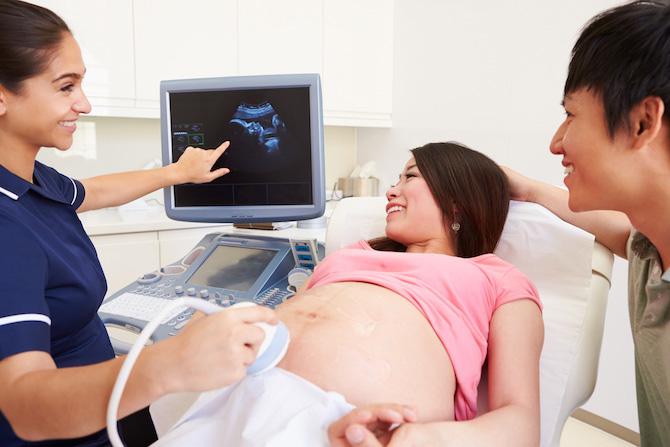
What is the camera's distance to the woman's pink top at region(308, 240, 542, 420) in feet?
3.56

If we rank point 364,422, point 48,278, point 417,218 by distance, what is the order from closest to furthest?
point 364,422 → point 48,278 → point 417,218

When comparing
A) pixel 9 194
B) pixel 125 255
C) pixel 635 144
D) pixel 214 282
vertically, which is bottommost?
pixel 125 255

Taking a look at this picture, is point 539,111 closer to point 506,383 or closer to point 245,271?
point 245,271

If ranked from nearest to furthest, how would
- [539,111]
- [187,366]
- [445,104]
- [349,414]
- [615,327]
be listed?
[187,366]
[349,414]
[615,327]
[539,111]
[445,104]

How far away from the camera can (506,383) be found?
3.30 feet

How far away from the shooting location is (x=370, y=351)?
3.27 feet

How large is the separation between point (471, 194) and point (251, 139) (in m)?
0.68

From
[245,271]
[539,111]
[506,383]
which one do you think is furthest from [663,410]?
[539,111]

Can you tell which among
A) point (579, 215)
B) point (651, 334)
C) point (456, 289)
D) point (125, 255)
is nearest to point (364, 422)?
point (456, 289)

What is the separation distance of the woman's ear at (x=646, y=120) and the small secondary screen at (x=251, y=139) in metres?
0.92

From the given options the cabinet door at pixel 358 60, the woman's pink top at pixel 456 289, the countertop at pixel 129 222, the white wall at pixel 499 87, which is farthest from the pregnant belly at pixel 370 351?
the cabinet door at pixel 358 60

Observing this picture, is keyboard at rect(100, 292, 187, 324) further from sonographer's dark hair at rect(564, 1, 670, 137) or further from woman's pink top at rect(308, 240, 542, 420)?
sonographer's dark hair at rect(564, 1, 670, 137)

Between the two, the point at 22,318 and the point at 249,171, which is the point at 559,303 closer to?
the point at 249,171

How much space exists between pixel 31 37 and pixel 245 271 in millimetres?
872
